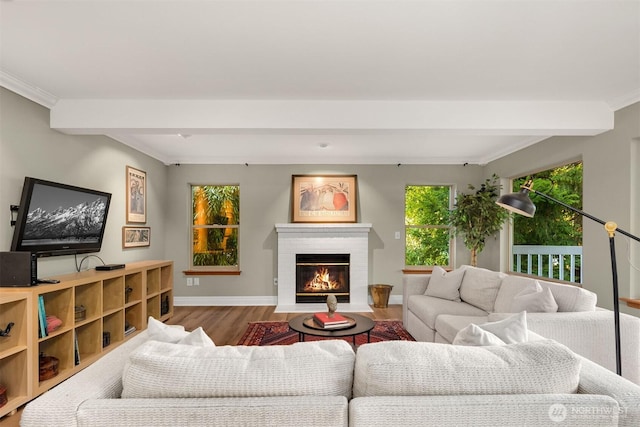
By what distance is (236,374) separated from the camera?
1159 millimetres

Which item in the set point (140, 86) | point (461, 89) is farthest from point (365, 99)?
point (140, 86)

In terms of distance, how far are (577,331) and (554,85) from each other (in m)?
1.87

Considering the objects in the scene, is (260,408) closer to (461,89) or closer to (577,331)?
(577,331)

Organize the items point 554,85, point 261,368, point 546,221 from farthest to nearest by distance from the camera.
Answer: point 546,221, point 554,85, point 261,368

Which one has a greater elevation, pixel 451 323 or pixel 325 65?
pixel 325 65

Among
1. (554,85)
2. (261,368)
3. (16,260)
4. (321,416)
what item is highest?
(554,85)

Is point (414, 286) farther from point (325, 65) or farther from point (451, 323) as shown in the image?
point (325, 65)

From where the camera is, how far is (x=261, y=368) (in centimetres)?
118

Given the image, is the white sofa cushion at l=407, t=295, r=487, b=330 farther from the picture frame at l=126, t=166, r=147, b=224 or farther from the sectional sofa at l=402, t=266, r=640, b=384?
the picture frame at l=126, t=166, r=147, b=224

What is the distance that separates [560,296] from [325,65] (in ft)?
8.20

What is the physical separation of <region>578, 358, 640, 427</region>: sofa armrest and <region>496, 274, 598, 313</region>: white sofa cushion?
1555mm

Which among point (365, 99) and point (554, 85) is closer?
point (554, 85)

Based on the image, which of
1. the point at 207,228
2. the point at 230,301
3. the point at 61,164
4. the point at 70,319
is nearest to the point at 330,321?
the point at 70,319
